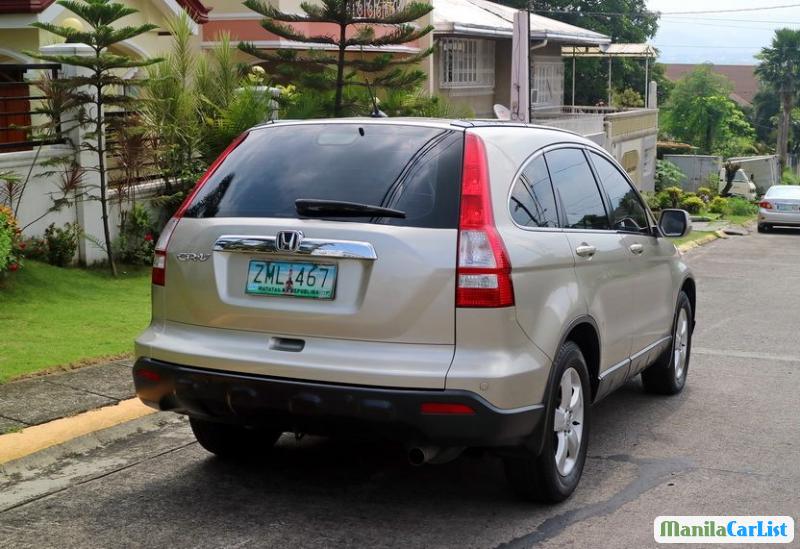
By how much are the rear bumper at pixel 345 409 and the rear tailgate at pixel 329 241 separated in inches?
8.7

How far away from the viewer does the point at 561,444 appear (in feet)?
17.7

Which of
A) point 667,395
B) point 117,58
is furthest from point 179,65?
point 667,395

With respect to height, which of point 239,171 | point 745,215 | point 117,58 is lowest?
point 745,215

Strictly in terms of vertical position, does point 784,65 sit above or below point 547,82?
above

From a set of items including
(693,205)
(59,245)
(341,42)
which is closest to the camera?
(59,245)

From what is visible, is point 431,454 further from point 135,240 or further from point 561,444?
point 135,240

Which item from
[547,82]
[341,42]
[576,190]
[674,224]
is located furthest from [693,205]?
[576,190]

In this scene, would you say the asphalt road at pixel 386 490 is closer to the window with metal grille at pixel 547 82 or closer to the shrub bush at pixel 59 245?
the shrub bush at pixel 59 245

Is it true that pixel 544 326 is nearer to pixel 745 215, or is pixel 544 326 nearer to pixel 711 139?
pixel 745 215

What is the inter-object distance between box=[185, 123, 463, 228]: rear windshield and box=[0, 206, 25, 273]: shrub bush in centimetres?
528

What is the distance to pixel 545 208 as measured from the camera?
5.54 m

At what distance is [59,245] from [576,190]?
7.35m

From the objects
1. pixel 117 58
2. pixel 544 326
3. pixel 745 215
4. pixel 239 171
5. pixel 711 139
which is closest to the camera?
pixel 544 326

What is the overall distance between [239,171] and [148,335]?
909 mm
